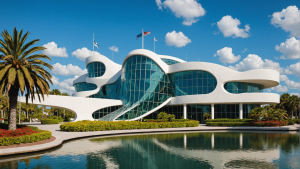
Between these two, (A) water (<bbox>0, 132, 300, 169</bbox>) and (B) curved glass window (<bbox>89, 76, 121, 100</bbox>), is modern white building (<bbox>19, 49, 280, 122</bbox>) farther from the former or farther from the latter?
(A) water (<bbox>0, 132, 300, 169</bbox>)

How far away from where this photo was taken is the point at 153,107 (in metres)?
45.2

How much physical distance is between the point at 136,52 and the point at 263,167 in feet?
121

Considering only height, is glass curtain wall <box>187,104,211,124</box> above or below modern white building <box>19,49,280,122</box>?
below

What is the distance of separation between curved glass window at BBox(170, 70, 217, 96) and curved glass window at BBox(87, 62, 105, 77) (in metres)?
22.0

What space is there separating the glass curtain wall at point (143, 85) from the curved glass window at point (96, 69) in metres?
15.0

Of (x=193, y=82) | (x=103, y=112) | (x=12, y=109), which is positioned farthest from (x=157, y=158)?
(x=103, y=112)

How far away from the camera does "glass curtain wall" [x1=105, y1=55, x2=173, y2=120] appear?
4422 cm

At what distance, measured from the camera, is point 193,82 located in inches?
1809

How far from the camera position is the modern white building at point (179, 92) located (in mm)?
41844

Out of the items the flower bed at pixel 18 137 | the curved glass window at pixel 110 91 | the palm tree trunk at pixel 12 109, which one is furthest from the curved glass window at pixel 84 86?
the flower bed at pixel 18 137

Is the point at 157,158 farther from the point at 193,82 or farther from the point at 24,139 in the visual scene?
the point at 193,82

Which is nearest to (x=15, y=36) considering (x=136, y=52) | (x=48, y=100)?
(x=48, y=100)

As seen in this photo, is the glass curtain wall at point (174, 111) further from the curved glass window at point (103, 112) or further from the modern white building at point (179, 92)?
the curved glass window at point (103, 112)

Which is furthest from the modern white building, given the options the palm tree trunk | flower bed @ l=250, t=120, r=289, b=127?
the palm tree trunk
